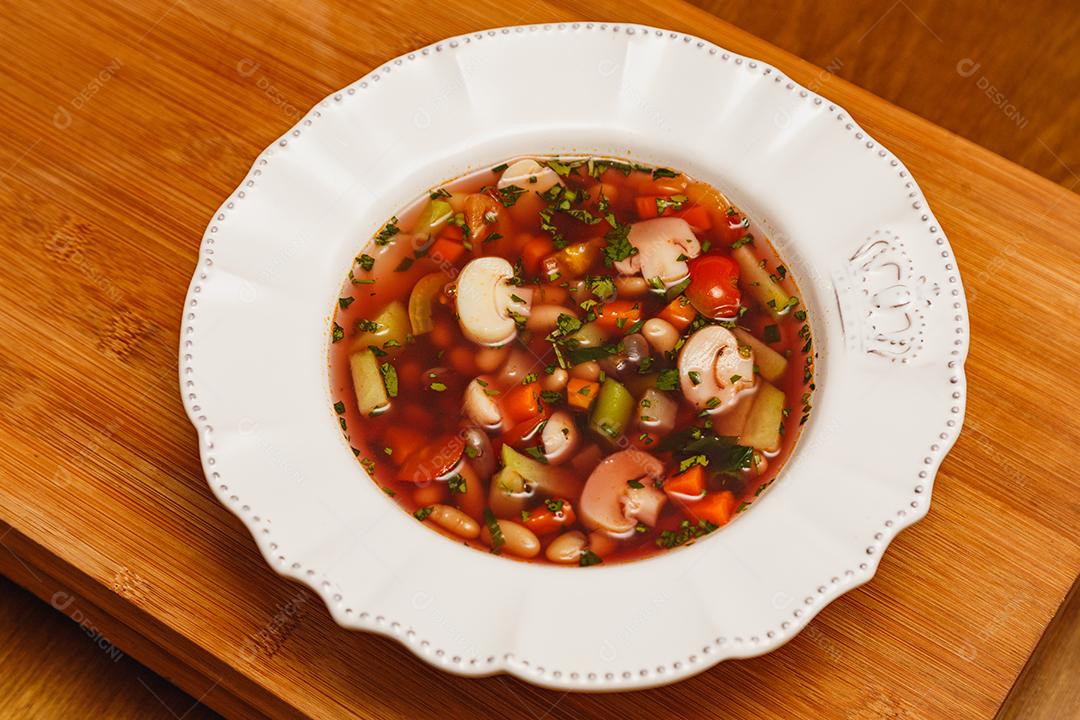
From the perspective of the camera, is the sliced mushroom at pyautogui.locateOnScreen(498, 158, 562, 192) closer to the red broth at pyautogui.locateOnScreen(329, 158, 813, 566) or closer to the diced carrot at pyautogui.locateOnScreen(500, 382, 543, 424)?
the red broth at pyautogui.locateOnScreen(329, 158, 813, 566)

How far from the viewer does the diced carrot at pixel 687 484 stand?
1713mm

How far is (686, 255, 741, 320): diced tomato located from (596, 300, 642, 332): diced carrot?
0.37 feet

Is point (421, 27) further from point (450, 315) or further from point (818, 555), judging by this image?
point (818, 555)

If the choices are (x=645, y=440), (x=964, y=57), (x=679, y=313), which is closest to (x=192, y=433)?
(x=645, y=440)

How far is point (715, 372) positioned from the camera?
72.1 inches

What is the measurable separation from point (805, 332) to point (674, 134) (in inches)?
18.4

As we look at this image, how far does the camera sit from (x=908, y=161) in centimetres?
210

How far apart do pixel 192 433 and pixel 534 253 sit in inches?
29.0

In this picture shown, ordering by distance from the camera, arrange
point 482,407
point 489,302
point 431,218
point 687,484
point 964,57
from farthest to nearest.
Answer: point 964,57 < point 431,218 < point 489,302 < point 482,407 < point 687,484

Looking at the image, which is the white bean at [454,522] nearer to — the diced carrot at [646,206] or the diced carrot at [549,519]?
the diced carrot at [549,519]

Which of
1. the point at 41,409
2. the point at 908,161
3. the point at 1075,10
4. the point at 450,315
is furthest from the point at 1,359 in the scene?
the point at 1075,10

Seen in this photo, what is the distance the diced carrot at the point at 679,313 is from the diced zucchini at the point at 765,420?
0.20m

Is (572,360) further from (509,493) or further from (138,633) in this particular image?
(138,633)

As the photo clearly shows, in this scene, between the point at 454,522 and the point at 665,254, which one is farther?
the point at 665,254
